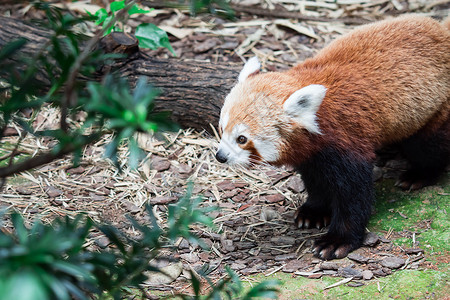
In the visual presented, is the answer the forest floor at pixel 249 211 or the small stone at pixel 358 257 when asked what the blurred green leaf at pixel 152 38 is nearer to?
the forest floor at pixel 249 211

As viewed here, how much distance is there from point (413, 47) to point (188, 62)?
182 centimetres

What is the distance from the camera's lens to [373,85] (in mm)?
3193

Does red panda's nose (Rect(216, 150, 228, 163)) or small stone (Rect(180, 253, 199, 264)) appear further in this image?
small stone (Rect(180, 253, 199, 264))

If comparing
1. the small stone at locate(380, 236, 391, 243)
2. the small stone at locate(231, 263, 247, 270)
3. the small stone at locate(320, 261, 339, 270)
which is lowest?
the small stone at locate(231, 263, 247, 270)

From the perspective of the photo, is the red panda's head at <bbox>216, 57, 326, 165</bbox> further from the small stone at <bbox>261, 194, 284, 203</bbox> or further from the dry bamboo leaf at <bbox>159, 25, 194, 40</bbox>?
the dry bamboo leaf at <bbox>159, 25, 194, 40</bbox>

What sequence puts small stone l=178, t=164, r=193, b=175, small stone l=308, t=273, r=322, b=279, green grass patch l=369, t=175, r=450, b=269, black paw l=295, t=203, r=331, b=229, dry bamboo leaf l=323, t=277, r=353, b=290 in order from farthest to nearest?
small stone l=178, t=164, r=193, b=175, black paw l=295, t=203, r=331, b=229, green grass patch l=369, t=175, r=450, b=269, small stone l=308, t=273, r=322, b=279, dry bamboo leaf l=323, t=277, r=353, b=290

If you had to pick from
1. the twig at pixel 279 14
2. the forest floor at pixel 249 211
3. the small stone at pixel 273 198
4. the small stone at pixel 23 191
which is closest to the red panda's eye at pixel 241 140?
the forest floor at pixel 249 211

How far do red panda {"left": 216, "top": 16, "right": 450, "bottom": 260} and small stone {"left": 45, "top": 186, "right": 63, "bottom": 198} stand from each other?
4.41 feet

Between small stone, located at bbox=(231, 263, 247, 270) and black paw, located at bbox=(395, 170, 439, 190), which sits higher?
black paw, located at bbox=(395, 170, 439, 190)

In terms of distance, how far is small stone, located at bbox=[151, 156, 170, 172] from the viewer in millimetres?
4062

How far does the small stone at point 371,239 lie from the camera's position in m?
3.19

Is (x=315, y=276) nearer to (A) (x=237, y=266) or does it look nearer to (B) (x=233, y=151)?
(A) (x=237, y=266)

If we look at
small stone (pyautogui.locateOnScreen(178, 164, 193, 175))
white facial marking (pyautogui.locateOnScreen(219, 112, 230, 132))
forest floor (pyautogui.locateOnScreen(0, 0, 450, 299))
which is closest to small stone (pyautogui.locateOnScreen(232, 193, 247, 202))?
forest floor (pyautogui.locateOnScreen(0, 0, 450, 299))

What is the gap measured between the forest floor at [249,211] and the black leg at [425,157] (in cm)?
8
